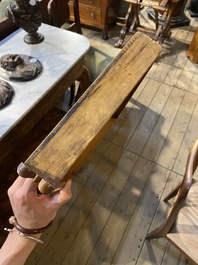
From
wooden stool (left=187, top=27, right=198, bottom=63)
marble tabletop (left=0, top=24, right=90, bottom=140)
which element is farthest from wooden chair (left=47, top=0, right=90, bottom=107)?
wooden stool (left=187, top=27, right=198, bottom=63)

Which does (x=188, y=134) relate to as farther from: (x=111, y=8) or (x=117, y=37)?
(x=111, y=8)

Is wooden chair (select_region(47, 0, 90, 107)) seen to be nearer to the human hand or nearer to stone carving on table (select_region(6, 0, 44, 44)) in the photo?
stone carving on table (select_region(6, 0, 44, 44))

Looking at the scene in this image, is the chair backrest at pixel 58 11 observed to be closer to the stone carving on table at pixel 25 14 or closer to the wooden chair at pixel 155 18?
the stone carving on table at pixel 25 14

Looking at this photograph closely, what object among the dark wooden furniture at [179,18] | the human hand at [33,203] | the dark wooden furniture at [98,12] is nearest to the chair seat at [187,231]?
the human hand at [33,203]

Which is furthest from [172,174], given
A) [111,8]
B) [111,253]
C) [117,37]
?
[111,8]

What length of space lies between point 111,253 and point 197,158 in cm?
86

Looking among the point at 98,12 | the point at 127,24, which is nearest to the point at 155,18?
the point at 127,24

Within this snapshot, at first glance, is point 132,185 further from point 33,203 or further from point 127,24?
point 127,24

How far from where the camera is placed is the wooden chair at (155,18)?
7.57ft

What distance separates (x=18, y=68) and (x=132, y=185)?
1.09 metres

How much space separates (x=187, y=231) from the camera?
961 millimetres

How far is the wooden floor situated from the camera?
132 centimetres

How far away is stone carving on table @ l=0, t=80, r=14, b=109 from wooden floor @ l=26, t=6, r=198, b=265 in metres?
0.85

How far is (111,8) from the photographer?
2674 mm
